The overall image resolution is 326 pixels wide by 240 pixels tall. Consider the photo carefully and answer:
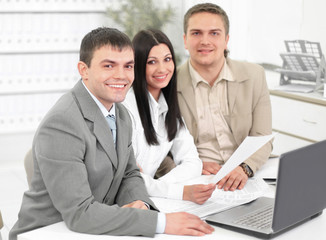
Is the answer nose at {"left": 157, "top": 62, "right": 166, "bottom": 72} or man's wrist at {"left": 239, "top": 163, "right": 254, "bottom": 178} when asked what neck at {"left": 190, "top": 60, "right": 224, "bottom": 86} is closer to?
nose at {"left": 157, "top": 62, "right": 166, "bottom": 72}

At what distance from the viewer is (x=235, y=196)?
193cm

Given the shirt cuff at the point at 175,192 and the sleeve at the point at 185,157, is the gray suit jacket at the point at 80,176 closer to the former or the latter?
the shirt cuff at the point at 175,192

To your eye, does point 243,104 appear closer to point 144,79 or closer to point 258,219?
point 144,79

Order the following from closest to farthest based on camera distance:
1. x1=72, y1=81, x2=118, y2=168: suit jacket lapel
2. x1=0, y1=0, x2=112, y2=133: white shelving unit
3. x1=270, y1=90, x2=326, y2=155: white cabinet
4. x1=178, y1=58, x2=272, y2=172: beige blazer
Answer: x1=72, y1=81, x2=118, y2=168: suit jacket lapel < x1=178, y1=58, x2=272, y2=172: beige blazer < x1=270, y1=90, x2=326, y2=155: white cabinet < x1=0, y1=0, x2=112, y2=133: white shelving unit

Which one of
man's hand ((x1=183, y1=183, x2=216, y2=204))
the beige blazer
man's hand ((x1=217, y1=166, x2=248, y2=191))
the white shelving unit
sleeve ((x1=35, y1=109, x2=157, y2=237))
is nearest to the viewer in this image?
sleeve ((x1=35, y1=109, x2=157, y2=237))

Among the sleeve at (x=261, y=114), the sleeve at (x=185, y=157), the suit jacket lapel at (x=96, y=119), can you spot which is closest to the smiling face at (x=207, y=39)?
the sleeve at (x=261, y=114)

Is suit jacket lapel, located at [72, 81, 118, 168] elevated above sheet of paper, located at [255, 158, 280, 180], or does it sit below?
above

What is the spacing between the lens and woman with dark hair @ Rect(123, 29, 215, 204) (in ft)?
7.33

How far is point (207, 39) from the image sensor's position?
2.49m

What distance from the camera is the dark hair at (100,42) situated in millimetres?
1771

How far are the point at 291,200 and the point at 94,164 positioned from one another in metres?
0.62

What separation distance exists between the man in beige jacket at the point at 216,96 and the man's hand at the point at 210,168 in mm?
107

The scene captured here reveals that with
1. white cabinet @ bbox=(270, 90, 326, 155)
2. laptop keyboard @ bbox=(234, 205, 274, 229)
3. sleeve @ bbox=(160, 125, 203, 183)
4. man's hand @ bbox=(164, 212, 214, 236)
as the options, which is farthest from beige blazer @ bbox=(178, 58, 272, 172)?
white cabinet @ bbox=(270, 90, 326, 155)

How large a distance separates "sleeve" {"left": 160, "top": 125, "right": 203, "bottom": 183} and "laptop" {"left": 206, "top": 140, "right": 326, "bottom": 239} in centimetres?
48
